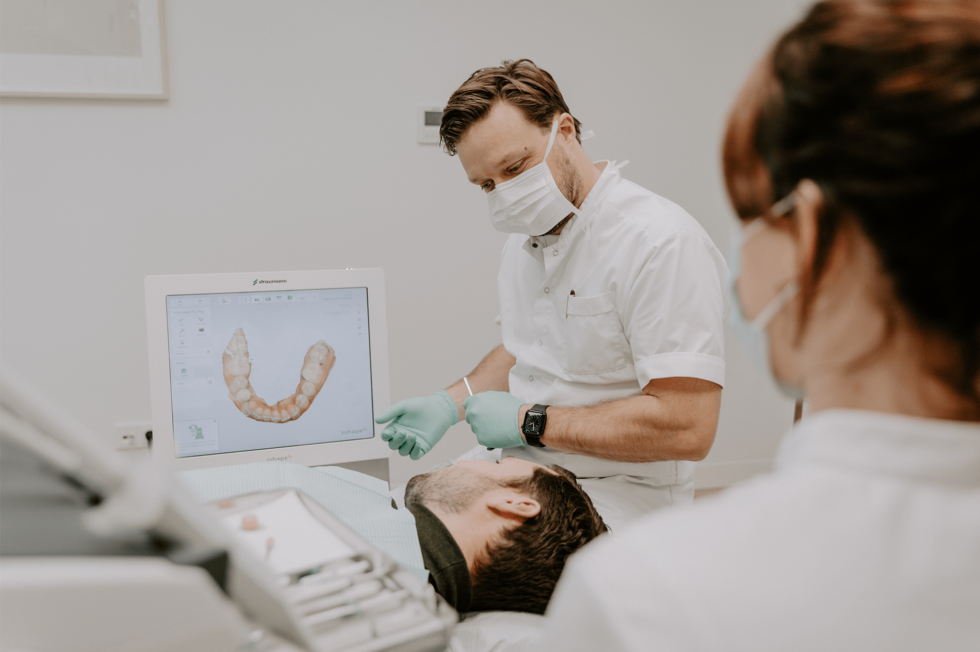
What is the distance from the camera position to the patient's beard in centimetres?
117

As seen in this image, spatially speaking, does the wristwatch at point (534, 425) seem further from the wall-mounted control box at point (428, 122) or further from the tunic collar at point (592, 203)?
the wall-mounted control box at point (428, 122)

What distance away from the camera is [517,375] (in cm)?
165

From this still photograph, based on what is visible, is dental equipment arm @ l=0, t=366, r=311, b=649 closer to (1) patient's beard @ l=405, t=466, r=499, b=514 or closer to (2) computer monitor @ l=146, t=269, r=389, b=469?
(1) patient's beard @ l=405, t=466, r=499, b=514

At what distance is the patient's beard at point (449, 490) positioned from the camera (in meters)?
1.17

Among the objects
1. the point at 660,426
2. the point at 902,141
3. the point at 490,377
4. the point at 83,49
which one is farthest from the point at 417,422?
the point at 83,49

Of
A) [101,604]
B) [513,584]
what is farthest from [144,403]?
[101,604]

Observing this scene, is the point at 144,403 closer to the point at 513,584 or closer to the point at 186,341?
the point at 186,341

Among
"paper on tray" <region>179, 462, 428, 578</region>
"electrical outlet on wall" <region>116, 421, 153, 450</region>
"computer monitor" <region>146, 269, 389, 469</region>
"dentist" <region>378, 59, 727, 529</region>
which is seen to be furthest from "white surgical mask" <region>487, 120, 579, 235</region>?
"electrical outlet on wall" <region>116, 421, 153, 450</region>

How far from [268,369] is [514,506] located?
606 millimetres

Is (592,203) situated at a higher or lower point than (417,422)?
higher

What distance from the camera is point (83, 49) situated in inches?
72.1

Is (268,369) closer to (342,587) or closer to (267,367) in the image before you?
(267,367)

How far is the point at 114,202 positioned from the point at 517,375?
1.38m

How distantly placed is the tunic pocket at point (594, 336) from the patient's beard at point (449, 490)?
1.30 feet
